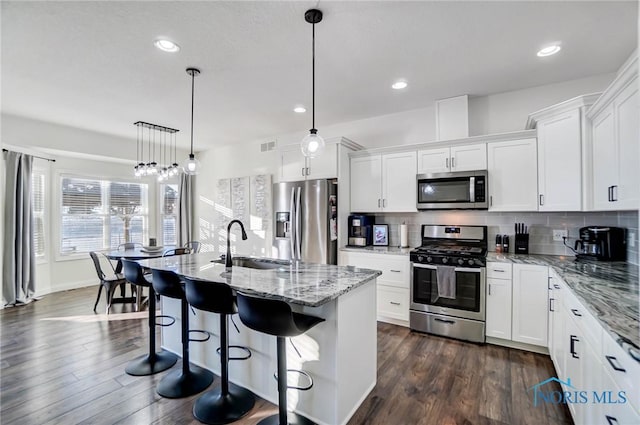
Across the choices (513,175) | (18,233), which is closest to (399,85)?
(513,175)

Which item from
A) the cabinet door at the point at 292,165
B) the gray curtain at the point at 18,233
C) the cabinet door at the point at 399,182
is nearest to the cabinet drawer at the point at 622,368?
the cabinet door at the point at 399,182

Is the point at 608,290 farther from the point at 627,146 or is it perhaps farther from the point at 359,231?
the point at 359,231

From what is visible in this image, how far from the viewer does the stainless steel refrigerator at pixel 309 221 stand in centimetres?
394

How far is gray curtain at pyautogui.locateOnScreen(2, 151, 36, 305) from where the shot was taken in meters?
4.34

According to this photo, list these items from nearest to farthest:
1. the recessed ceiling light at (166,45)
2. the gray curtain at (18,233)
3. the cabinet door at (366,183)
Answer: the recessed ceiling light at (166,45) < the cabinet door at (366,183) < the gray curtain at (18,233)

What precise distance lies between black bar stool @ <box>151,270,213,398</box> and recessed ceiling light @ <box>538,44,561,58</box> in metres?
3.68

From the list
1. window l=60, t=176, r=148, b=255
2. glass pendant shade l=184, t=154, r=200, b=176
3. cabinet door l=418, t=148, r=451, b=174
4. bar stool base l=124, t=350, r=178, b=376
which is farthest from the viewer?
window l=60, t=176, r=148, b=255

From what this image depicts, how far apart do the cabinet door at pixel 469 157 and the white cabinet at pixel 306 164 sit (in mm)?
1488

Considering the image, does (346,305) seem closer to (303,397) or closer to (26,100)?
(303,397)

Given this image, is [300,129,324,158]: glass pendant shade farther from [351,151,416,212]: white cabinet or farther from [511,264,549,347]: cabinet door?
[511,264,549,347]: cabinet door

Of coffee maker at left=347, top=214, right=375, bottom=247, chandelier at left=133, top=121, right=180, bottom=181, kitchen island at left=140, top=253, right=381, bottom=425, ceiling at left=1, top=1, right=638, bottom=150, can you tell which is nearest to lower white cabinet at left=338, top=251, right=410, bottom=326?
coffee maker at left=347, top=214, right=375, bottom=247

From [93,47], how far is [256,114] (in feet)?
6.63

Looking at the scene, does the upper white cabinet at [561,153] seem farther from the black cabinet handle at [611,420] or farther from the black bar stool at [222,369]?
the black bar stool at [222,369]

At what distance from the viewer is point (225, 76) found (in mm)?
3064
